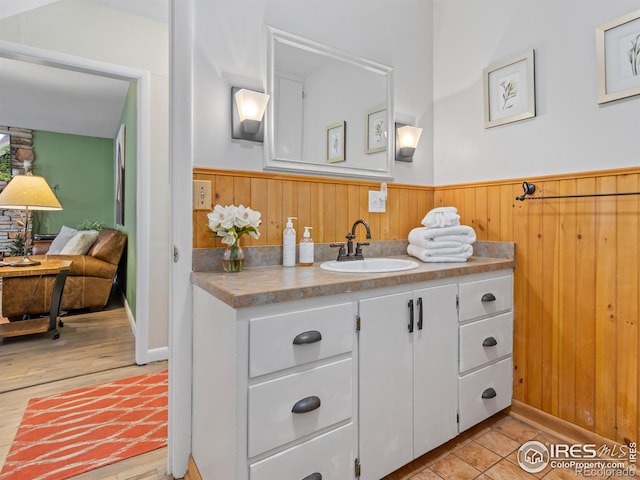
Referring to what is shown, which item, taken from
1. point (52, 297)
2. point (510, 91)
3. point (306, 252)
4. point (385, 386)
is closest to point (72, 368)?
point (52, 297)

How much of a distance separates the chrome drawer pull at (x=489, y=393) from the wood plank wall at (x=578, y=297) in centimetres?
22

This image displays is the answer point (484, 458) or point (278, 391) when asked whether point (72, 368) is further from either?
point (484, 458)

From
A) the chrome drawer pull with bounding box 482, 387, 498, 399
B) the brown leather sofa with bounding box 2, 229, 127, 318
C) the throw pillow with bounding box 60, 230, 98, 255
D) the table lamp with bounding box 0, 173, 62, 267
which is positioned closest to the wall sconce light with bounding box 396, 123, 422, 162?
the chrome drawer pull with bounding box 482, 387, 498, 399

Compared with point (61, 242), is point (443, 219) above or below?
above

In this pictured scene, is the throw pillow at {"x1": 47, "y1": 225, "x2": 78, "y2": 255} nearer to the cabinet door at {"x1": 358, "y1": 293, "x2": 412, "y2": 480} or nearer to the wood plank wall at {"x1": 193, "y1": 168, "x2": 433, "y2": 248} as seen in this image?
the wood plank wall at {"x1": 193, "y1": 168, "x2": 433, "y2": 248}

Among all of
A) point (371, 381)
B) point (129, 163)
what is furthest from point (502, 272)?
point (129, 163)

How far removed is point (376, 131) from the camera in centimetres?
200

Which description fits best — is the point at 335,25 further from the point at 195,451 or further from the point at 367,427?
the point at 195,451

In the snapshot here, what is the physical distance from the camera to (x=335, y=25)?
72.1 inches

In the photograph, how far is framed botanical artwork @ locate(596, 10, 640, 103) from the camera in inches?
55.6

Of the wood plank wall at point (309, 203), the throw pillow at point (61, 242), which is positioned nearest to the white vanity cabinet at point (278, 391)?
the wood plank wall at point (309, 203)

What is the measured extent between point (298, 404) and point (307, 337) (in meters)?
0.21

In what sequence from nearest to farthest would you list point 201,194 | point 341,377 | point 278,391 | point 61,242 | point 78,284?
point 278,391
point 341,377
point 201,194
point 78,284
point 61,242

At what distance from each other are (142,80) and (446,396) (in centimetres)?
287
